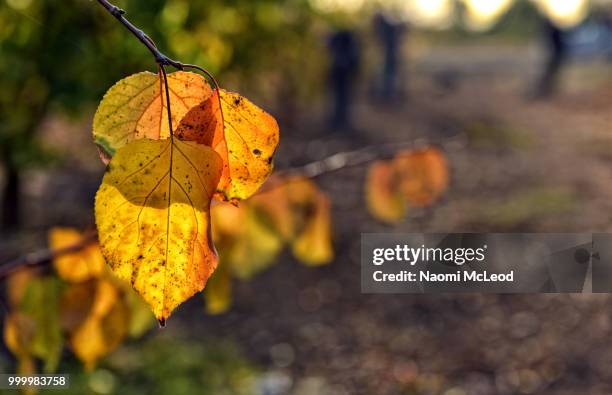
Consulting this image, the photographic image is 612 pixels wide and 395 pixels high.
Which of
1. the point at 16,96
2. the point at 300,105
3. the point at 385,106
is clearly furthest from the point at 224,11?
the point at 385,106

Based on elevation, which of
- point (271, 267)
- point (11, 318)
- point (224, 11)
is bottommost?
point (11, 318)

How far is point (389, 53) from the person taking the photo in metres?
9.34

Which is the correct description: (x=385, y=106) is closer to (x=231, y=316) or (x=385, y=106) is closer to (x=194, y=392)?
(x=231, y=316)

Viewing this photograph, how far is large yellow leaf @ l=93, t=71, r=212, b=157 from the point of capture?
390 mm

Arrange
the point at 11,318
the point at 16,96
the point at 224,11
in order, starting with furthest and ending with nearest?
the point at 224,11 → the point at 16,96 → the point at 11,318

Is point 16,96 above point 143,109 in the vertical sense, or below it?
above

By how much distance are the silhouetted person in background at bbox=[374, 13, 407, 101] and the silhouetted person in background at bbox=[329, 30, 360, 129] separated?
5.21 feet

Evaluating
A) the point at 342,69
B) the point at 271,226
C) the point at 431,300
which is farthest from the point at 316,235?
the point at 342,69

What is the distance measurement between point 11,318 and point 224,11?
12.6 feet

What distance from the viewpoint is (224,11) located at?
445 cm

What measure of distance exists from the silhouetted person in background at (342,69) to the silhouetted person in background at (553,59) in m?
3.56

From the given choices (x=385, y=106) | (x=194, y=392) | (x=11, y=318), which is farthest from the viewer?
(x=385, y=106)

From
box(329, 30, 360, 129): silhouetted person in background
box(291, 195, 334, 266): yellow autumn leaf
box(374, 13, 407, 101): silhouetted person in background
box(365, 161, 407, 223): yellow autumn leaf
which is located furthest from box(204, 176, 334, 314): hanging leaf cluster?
box(374, 13, 407, 101): silhouetted person in background

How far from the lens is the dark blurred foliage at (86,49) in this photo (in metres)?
2.36
